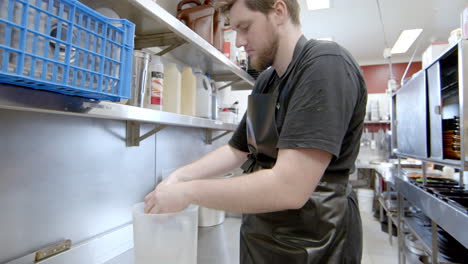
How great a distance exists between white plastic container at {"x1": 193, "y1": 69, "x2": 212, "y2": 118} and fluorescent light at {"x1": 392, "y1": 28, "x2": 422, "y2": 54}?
4.42 m

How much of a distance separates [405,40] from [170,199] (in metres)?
5.64

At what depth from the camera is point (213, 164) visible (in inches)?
50.0

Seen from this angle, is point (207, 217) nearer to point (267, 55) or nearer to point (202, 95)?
point (202, 95)

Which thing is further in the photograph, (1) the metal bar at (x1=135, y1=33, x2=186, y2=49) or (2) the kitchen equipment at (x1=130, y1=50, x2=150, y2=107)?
(1) the metal bar at (x1=135, y1=33, x2=186, y2=49)

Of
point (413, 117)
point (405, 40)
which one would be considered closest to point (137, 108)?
point (413, 117)

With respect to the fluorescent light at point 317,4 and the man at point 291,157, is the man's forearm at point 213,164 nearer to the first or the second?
the man at point 291,157

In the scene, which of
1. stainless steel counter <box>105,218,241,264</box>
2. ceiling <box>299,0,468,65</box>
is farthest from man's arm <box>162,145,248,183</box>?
ceiling <box>299,0,468,65</box>

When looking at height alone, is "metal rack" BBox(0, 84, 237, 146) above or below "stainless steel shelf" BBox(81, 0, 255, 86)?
below

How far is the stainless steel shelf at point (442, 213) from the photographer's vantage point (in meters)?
1.24

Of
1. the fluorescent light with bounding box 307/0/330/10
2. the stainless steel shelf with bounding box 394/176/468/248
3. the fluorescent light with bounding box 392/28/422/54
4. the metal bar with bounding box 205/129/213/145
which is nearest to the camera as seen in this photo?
the stainless steel shelf with bounding box 394/176/468/248

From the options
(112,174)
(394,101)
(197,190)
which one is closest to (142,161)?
(112,174)

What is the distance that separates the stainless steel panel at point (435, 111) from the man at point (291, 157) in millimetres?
1098

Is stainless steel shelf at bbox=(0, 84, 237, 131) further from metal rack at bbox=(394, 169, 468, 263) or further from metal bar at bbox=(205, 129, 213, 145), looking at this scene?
metal rack at bbox=(394, 169, 468, 263)

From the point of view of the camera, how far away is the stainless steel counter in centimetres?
127
